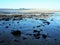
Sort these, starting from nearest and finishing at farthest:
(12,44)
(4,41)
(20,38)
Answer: (12,44)
(4,41)
(20,38)

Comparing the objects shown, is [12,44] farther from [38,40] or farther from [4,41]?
[38,40]

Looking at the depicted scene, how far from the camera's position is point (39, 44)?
41.5 ft

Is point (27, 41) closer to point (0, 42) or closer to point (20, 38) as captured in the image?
point (20, 38)

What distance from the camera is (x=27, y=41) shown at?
44.1ft

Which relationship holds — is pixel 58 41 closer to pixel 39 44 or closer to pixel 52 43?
pixel 52 43

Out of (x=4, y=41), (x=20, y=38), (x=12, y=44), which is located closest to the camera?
(x=12, y=44)

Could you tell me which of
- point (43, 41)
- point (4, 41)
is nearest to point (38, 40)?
point (43, 41)

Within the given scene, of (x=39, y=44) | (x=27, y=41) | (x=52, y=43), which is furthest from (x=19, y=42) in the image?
(x=52, y=43)

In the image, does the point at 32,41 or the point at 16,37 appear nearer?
the point at 32,41

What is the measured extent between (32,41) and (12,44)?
1.66 meters

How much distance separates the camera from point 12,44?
1256 cm

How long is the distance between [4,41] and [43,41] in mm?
2917

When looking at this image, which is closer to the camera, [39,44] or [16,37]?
[39,44]

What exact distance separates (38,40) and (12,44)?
223 cm
